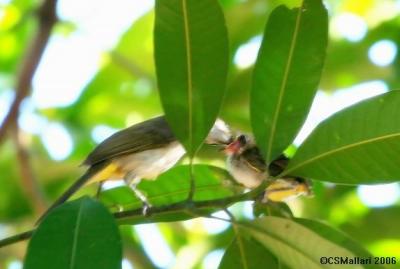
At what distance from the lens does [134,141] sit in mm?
4059

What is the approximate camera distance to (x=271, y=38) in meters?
2.67

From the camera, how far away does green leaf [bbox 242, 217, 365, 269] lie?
2.56 m

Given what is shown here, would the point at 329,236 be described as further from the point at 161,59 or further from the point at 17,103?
the point at 17,103

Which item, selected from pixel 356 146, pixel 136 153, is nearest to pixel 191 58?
pixel 356 146

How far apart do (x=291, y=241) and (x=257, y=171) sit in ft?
2.16

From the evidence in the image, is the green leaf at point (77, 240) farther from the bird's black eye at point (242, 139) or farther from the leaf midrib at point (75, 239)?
the bird's black eye at point (242, 139)

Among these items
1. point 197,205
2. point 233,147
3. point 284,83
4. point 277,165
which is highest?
point 233,147

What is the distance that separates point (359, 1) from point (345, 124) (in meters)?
3.78

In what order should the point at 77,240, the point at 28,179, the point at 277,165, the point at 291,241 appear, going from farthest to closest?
the point at 28,179 → the point at 277,165 → the point at 291,241 → the point at 77,240

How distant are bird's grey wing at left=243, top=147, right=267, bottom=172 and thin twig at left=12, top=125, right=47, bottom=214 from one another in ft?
5.43

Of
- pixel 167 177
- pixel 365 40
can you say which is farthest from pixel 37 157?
pixel 167 177

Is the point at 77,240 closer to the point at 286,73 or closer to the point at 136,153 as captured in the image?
the point at 286,73

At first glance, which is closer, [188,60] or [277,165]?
[188,60]

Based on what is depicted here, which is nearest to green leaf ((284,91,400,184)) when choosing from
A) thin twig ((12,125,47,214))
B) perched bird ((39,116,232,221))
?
perched bird ((39,116,232,221))
